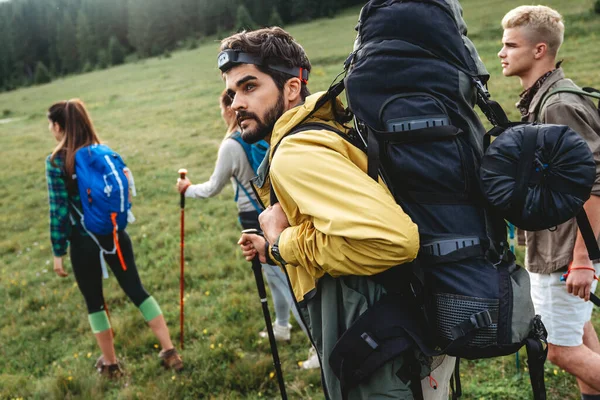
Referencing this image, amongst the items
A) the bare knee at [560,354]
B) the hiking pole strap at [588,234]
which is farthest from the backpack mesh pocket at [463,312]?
the bare knee at [560,354]

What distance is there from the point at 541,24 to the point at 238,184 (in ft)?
10.2

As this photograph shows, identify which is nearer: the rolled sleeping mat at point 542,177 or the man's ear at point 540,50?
the rolled sleeping mat at point 542,177

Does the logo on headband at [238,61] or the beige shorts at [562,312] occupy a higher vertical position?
the logo on headband at [238,61]

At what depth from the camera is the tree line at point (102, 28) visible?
91125mm

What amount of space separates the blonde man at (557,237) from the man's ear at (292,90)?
1735 millimetres

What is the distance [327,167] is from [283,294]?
11.3ft

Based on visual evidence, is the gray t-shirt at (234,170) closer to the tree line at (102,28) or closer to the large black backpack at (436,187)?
the large black backpack at (436,187)

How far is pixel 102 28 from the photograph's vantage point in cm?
10981

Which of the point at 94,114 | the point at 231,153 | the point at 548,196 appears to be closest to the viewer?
the point at 548,196

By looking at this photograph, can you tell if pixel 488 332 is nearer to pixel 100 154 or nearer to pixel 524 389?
pixel 524 389

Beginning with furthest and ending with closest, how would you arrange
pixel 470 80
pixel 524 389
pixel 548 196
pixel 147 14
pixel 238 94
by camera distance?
1. pixel 147 14
2. pixel 524 389
3. pixel 238 94
4. pixel 470 80
5. pixel 548 196

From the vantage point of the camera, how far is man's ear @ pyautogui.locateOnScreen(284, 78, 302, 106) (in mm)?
2830

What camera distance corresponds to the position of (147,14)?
331 feet

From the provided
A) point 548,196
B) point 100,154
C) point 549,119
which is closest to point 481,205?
point 548,196
